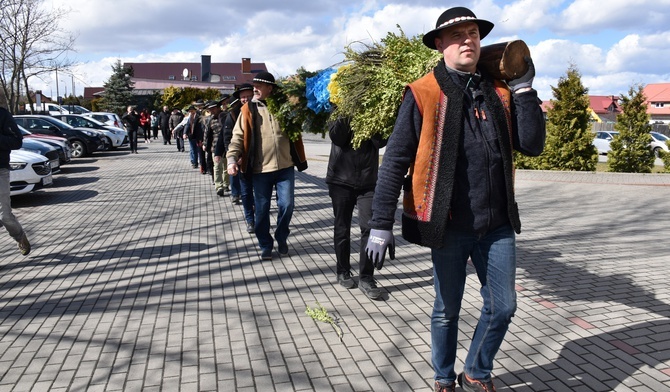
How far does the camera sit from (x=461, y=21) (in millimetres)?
2941

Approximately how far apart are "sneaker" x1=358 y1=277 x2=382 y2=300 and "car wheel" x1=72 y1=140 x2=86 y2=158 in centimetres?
1936

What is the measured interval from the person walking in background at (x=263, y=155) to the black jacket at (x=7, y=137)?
2183mm

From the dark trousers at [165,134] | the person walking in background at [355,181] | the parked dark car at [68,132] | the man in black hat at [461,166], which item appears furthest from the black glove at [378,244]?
the dark trousers at [165,134]

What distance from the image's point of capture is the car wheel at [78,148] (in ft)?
72.5

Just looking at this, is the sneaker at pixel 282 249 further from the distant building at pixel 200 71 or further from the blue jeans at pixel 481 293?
the distant building at pixel 200 71

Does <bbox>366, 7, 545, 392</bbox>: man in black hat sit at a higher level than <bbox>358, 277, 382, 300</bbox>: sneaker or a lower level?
higher

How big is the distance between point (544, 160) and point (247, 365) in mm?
13794

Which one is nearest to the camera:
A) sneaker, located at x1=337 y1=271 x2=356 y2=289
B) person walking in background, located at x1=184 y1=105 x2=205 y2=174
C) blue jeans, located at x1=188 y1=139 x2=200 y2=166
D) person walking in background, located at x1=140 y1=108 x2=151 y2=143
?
sneaker, located at x1=337 y1=271 x2=356 y2=289

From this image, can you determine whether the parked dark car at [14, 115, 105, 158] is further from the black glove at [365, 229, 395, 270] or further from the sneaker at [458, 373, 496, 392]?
the sneaker at [458, 373, 496, 392]

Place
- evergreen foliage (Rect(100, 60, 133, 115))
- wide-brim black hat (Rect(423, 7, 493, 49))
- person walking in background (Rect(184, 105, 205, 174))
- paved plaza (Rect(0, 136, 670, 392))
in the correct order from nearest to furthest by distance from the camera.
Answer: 1. wide-brim black hat (Rect(423, 7, 493, 49))
2. paved plaza (Rect(0, 136, 670, 392))
3. person walking in background (Rect(184, 105, 205, 174))
4. evergreen foliage (Rect(100, 60, 133, 115))

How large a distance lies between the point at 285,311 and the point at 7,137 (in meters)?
3.56

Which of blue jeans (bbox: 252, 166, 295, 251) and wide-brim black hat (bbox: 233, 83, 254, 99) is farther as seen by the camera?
wide-brim black hat (bbox: 233, 83, 254, 99)

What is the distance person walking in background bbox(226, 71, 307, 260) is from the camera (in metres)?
6.41

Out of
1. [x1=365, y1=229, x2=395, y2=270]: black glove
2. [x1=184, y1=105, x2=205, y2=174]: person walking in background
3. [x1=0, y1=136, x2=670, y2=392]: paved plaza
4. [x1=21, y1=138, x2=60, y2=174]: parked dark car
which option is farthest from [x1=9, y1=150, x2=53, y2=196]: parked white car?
[x1=365, y1=229, x2=395, y2=270]: black glove
